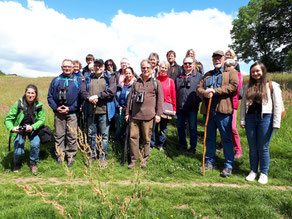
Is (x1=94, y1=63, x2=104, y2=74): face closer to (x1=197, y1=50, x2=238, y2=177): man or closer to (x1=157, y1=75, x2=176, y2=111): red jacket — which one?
(x1=157, y1=75, x2=176, y2=111): red jacket

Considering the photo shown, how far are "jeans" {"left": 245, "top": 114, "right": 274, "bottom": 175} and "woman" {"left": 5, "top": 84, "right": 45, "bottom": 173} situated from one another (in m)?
4.94

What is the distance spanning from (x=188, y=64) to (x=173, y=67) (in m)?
1.12

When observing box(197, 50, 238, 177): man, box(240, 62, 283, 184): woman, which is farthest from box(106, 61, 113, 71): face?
box(240, 62, 283, 184): woman

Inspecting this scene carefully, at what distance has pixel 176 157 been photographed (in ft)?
19.3

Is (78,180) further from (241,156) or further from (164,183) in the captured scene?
(241,156)

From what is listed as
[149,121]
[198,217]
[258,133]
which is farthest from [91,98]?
[258,133]

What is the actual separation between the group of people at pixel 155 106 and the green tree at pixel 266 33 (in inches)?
584

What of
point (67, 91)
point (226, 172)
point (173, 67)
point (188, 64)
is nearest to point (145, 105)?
point (188, 64)

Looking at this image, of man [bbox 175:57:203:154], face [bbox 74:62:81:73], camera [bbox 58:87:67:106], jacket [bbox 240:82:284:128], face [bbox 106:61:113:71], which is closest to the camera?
jacket [bbox 240:82:284:128]

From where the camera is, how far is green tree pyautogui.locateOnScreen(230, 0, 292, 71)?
63.9 ft

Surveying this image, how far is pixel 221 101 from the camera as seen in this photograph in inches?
187

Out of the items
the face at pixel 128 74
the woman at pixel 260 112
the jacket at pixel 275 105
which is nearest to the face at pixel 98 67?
the face at pixel 128 74

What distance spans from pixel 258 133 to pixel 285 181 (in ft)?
4.32

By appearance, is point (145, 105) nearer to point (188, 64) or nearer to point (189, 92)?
point (189, 92)
